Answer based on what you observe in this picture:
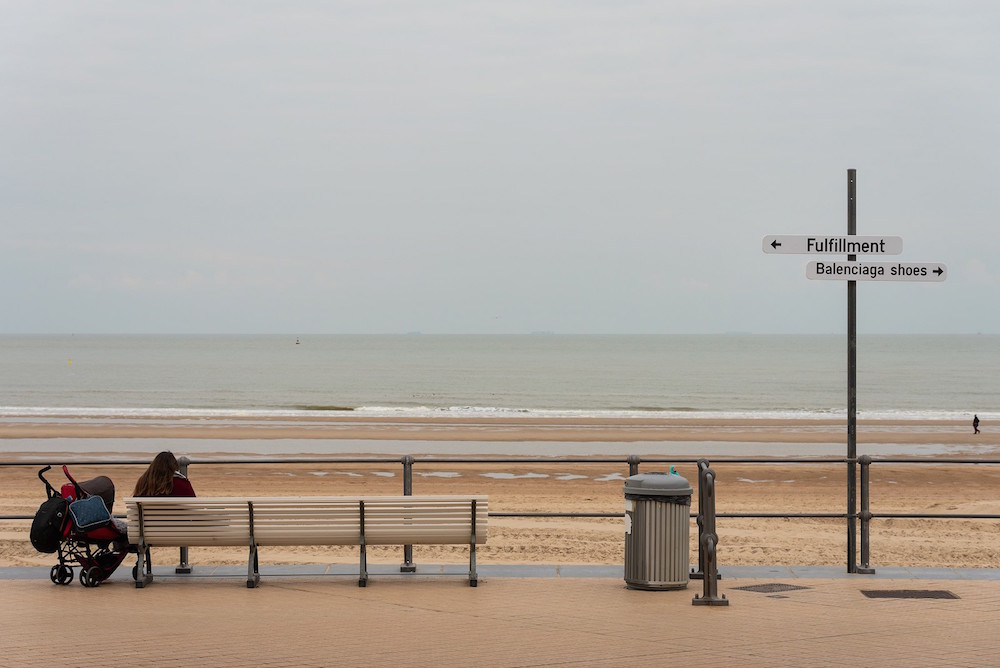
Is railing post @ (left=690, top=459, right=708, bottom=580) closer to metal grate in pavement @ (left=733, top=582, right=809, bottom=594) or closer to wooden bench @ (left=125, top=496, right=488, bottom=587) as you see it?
metal grate in pavement @ (left=733, top=582, right=809, bottom=594)

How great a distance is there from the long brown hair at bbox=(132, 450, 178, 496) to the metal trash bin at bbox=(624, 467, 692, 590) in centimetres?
386

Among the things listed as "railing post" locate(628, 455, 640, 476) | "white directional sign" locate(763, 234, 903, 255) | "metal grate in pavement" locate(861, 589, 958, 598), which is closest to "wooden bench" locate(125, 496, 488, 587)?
"railing post" locate(628, 455, 640, 476)

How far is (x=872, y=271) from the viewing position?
32.6 ft

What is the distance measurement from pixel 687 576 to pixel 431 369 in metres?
91.8

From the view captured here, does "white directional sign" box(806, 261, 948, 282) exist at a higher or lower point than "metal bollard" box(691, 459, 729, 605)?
higher

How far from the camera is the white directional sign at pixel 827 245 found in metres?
9.94

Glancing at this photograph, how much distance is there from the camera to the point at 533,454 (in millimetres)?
30781

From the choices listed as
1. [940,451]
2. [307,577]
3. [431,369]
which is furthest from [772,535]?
[431,369]

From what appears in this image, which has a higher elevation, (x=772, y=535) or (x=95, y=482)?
(x=95, y=482)

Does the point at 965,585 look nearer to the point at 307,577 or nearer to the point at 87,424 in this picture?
the point at 307,577

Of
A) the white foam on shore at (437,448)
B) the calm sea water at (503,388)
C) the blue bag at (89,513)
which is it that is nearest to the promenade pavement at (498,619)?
the blue bag at (89,513)

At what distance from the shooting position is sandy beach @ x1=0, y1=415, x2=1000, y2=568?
569 inches

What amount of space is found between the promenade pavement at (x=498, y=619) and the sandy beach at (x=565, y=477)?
139 cm

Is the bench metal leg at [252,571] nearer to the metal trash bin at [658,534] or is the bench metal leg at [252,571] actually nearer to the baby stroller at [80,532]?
the baby stroller at [80,532]
